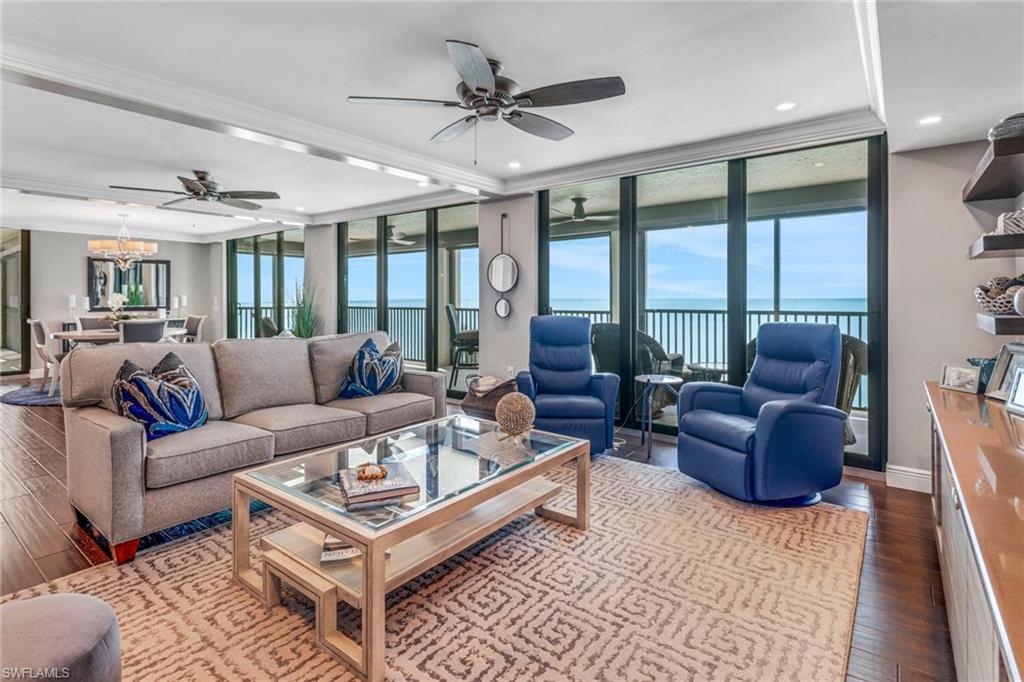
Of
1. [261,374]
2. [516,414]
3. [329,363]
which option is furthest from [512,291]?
[516,414]

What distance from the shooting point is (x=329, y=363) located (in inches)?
158

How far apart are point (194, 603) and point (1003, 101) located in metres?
4.37

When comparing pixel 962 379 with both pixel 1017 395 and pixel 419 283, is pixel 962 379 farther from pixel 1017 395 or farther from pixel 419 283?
pixel 419 283

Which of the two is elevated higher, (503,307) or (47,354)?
(503,307)

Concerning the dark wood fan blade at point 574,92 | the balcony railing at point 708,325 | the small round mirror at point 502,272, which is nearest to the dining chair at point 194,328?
the balcony railing at point 708,325

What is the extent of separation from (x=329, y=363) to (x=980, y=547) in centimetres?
379

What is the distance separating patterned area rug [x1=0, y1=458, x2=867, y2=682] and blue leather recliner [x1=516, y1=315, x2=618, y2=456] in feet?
3.80

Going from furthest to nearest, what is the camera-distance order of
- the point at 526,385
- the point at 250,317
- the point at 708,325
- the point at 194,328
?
the point at 250,317 < the point at 194,328 < the point at 708,325 < the point at 526,385

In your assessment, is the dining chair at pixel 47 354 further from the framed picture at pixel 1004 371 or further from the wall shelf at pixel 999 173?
the framed picture at pixel 1004 371

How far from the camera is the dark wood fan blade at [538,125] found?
3.00 m

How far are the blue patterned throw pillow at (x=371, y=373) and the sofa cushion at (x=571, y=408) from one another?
1.20m

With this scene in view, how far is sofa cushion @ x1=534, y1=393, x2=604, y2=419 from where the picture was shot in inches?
159

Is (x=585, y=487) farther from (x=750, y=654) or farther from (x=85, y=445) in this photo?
(x=85, y=445)

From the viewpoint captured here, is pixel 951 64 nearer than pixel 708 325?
A: Yes
